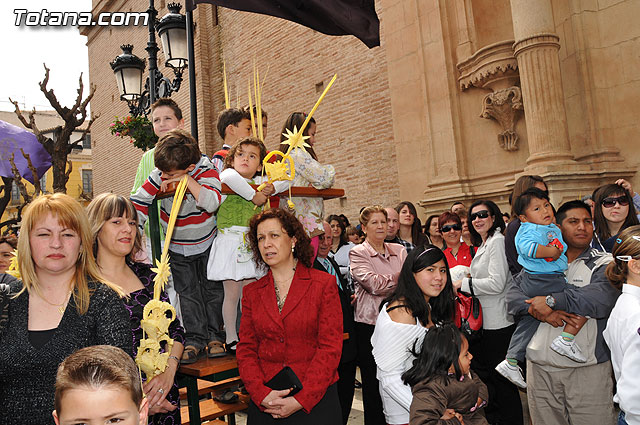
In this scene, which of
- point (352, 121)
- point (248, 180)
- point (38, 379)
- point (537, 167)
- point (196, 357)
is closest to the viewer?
point (38, 379)

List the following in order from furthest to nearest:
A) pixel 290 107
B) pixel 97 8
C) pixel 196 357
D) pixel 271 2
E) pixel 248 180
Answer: pixel 97 8 < pixel 290 107 < pixel 271 2 < pixel 248 180 < pixel 196 357

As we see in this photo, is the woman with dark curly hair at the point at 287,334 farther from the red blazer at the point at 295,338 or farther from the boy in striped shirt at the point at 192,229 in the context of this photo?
the boy in striped shirt at the point at 192,229

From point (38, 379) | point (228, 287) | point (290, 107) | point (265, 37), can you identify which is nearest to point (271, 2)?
point (228, 287)

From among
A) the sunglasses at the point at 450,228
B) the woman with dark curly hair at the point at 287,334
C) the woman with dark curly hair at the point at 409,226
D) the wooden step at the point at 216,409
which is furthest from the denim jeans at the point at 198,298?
the woman with dark curly hair at the point at 409,226

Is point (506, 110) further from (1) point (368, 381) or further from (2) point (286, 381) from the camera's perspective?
(2) point (286, 381)

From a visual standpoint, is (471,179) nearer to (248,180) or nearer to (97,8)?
(248,180)

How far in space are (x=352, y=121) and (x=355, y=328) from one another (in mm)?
6597

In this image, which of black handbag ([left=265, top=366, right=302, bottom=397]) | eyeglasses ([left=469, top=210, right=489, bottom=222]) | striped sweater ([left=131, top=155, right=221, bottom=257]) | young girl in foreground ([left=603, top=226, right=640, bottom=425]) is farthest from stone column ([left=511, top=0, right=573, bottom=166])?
black handbag ([left=265, top=366, right=302, bottom=397])

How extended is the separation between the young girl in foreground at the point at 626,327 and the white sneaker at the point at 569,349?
0.45m

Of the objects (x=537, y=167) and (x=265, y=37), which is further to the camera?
(x=265, y=37)

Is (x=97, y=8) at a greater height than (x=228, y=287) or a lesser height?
greater

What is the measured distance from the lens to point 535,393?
10.6ft

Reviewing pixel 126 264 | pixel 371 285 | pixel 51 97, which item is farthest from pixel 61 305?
pixel 51 97

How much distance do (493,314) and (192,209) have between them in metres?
2.56
